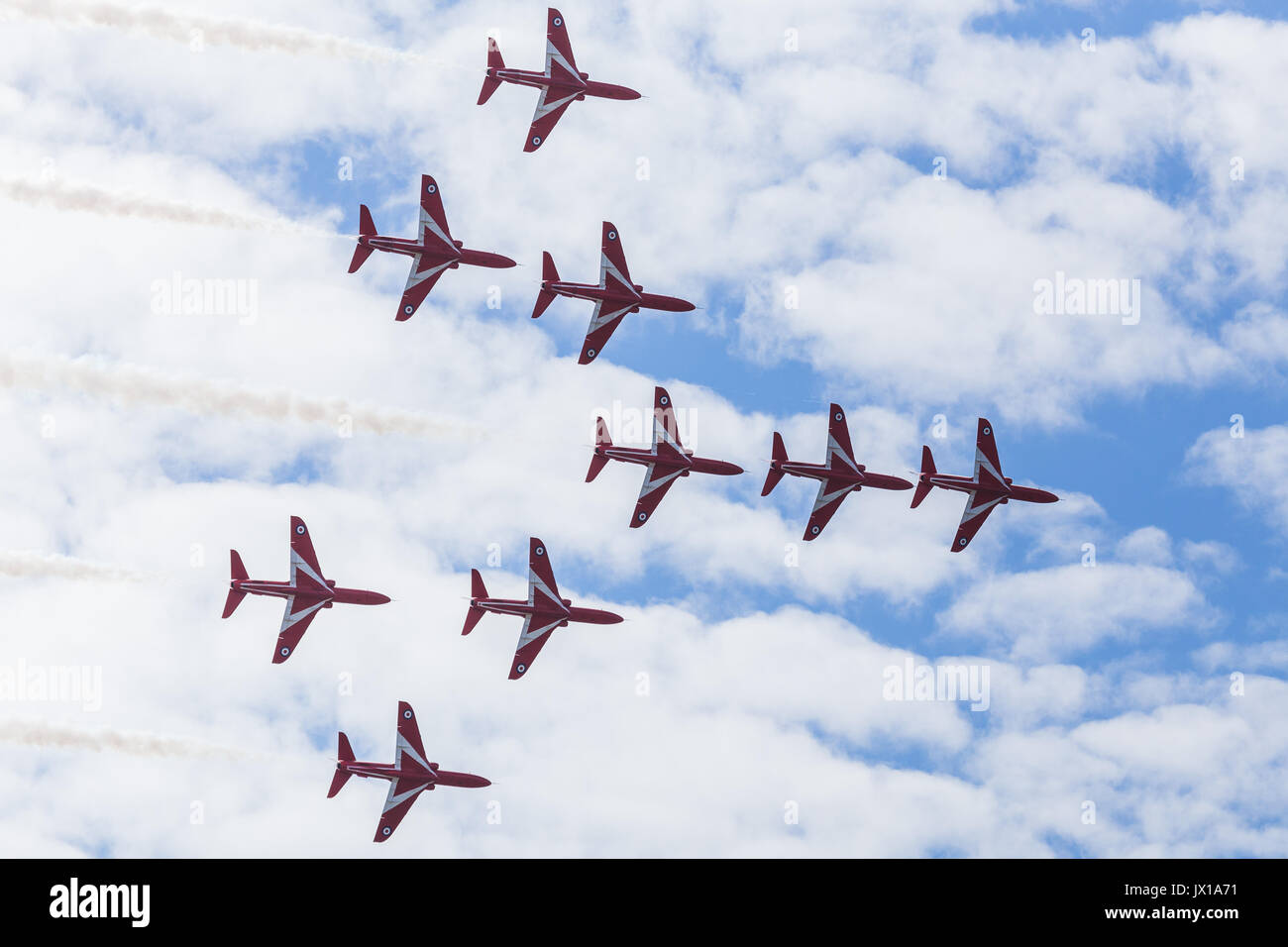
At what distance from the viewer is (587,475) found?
12075 centimetres

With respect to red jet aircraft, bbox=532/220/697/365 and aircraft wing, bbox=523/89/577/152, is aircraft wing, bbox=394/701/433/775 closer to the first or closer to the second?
red jet aircraft, bbox=532/220/697/365

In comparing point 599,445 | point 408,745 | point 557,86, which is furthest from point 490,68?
point 408,745

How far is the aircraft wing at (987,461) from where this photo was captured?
419ft

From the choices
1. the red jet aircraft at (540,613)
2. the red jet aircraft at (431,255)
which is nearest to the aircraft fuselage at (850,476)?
the red jet aircraft at (540,613)

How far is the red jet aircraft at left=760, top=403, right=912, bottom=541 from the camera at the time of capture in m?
125

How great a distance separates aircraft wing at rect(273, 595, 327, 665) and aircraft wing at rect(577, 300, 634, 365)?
2332 cm

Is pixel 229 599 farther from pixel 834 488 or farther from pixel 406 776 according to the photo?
pixel 834 488

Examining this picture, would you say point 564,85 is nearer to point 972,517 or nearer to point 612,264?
point 612,264

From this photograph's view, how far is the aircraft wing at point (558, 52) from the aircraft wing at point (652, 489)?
2655 centimetres

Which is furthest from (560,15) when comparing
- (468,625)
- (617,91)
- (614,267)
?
(468,625)

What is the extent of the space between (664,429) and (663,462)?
2116 mm

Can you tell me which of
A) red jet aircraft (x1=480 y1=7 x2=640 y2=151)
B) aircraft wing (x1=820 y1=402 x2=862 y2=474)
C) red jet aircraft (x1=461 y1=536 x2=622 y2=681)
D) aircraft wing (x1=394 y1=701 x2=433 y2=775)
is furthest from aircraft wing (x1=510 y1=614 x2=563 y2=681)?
red jet aircraft (x1=480 y1=7 x2=640 y2=151)

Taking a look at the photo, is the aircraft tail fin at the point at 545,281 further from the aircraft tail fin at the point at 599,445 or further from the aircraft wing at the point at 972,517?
the aircraft wing at the point at 972,517

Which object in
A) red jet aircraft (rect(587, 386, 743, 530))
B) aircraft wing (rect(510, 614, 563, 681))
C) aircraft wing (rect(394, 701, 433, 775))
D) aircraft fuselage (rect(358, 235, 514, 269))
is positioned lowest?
aircraft wing (rect(394, 701, 433, 775))
